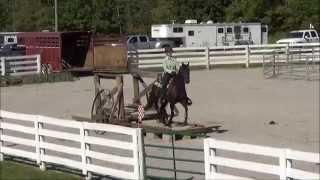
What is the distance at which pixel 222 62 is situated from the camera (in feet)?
123

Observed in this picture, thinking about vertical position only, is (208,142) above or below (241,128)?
above

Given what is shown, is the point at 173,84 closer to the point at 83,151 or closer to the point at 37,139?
the point at 37,139

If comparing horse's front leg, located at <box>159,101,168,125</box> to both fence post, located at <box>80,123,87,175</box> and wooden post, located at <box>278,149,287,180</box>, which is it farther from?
wooden post, located at <box>278,149,287,180</box>

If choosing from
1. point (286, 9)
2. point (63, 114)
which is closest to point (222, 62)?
point (63, 114)

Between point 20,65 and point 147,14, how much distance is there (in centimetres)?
5942

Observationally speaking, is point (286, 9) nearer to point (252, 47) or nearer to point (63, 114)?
point (252, 47)

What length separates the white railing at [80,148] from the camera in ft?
33.5

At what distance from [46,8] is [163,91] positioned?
74.4m

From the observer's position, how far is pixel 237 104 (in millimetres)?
21094

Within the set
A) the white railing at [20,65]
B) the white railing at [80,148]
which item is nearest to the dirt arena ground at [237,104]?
the white railing at [20,65]

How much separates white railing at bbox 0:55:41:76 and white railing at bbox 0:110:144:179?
19514 millimetres

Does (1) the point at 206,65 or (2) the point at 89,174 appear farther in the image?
(1) the point at 206,65

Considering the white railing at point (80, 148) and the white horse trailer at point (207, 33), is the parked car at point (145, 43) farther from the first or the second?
the white railing at point (80, 148)

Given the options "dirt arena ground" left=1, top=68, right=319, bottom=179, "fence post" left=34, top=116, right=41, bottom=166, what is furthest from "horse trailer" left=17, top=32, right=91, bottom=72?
"fence post" left=34, top=116, right=41, bottom=166
